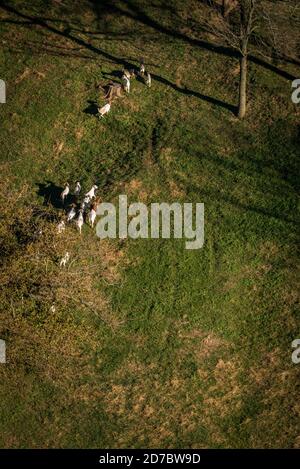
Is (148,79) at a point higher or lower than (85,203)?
higher

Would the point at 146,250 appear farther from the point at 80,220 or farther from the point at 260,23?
the point at 260,23

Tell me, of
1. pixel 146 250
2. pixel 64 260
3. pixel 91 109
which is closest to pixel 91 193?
pixel 146 250

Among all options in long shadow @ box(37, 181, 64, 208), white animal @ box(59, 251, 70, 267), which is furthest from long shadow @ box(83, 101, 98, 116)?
white animal @ box(59, 251, 70, 267)

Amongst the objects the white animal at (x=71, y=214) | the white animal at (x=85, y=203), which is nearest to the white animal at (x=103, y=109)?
the white animal at (x=85, y=203)

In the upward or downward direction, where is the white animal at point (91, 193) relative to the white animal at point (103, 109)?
downward

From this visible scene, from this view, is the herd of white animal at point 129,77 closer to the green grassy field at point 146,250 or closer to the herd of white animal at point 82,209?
the green grassy field at point 146,250

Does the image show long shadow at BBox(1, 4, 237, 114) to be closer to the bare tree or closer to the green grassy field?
the green grassy field

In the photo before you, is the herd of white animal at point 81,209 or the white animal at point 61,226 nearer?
the white animal at point 61,226

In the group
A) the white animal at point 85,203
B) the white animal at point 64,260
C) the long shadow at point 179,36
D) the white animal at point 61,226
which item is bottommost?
the white animal at point 64,260
